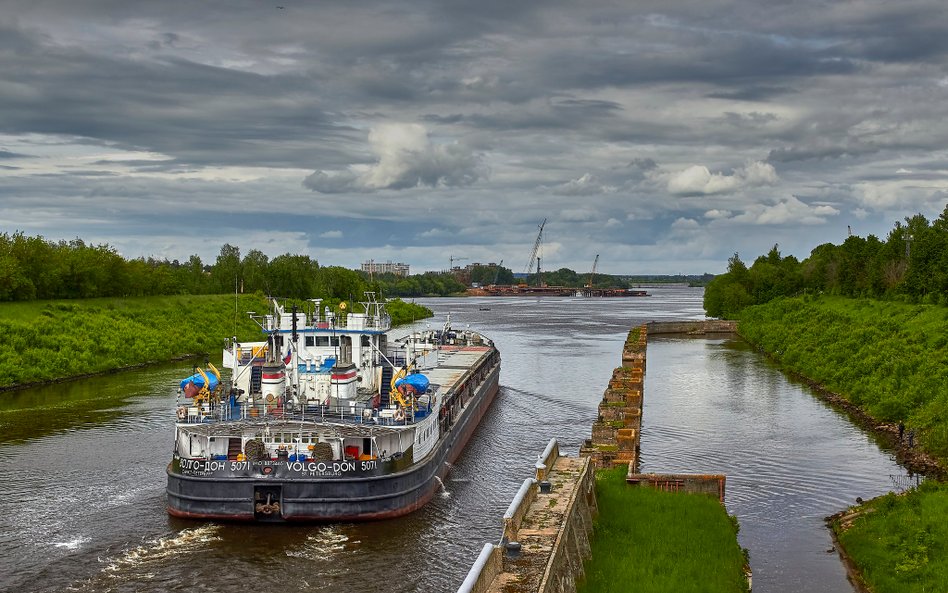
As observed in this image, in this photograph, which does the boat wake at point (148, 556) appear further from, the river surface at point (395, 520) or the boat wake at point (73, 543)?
the boat wake at point (73, 543)

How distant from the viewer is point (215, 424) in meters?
38.5

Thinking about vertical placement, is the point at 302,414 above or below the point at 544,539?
above

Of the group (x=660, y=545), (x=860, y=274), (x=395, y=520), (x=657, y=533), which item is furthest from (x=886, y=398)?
(x=860, y=274)

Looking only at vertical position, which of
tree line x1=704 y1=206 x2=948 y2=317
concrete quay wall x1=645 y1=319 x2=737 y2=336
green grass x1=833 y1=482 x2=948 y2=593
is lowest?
green grass x1=833 y1=482 x2=948 y2=593

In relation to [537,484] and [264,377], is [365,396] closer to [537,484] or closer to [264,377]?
[264,377]

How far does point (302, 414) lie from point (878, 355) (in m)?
52.0

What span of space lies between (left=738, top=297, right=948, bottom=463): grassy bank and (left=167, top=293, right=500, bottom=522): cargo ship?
26.4m

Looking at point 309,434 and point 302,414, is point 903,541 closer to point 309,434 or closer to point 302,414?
point 309,434

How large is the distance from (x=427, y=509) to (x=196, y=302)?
107 m

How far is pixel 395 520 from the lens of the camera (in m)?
38.5

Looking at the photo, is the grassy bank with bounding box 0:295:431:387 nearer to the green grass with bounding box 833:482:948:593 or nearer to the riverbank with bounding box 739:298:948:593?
the riverbank with bounding box 739:298:948:593

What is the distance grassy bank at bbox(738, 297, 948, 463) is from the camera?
181 feet

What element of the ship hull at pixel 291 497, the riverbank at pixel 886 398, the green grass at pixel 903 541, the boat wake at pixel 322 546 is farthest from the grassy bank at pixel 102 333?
the green grass at pixel 903 541

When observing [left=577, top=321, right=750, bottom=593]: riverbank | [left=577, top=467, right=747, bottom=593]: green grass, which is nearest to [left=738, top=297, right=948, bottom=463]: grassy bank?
[left=577, top=321, right=750, bottom=593]: riverbank
